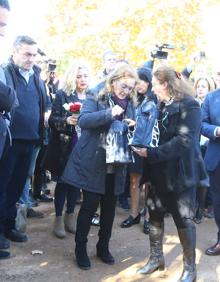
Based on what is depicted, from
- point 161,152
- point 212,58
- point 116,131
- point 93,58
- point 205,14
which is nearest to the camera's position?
point 161,152

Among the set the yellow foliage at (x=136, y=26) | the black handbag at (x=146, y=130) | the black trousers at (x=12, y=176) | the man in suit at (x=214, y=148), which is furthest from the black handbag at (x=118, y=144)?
the yellow foliage at (x=136, y=26)

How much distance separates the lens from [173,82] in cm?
404

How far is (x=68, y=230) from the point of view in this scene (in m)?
5.40

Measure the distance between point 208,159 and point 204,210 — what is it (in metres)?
1.88

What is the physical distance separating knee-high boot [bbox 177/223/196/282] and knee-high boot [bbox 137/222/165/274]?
0.28m

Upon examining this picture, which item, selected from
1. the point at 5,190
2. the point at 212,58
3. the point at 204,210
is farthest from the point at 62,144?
the point at 212,58

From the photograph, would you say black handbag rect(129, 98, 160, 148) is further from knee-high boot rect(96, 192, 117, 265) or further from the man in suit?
the man in suit

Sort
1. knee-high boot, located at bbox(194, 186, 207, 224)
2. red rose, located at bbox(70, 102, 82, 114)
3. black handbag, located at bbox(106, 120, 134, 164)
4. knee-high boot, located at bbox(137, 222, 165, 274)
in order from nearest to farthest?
black handbag, located at bbox(106, 120, 134, 164) < knee-high boot, located at bbox(137, 222, 165, 274) < red rose, located at bbox(70, 102, 82, 114) < knee-high boot, located at bbox(194, 186, 207, 224)

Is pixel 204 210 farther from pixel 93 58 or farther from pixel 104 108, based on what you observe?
pixel 93 58

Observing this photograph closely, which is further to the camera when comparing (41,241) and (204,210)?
(204,210)

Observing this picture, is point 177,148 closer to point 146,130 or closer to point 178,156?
point 178,156

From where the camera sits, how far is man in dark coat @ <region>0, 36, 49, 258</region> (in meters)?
4.59

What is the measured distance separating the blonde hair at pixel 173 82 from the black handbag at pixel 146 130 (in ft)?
0.81

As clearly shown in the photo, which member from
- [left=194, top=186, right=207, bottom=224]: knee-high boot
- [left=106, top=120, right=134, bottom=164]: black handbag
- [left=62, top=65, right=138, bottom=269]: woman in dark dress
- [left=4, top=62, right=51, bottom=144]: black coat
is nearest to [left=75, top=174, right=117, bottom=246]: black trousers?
[left=62, top=65, right=138, bottom=269]: woman in dark dress
